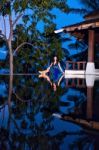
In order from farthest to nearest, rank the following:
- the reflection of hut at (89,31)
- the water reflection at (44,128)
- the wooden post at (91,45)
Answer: the wooden post at (91,45) → the reflection of hut at (89,31) → the water reflection at (44,128)

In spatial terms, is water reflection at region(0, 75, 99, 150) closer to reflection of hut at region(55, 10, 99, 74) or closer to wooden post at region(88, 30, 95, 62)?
reflection of hut at region(55, 10, 99, 74)

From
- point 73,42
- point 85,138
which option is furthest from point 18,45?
point 85,138

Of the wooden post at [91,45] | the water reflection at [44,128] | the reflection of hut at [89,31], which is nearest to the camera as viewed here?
the water reflection at [44,128]

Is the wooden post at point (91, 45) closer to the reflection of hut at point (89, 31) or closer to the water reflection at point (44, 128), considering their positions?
the reflection of hut at point (89, 31)

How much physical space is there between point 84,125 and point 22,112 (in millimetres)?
1296

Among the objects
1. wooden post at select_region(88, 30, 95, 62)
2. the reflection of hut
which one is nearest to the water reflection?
the reflection of hut

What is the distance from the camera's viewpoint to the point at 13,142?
10.4 ft

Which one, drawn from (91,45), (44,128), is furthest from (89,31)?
(44,128)

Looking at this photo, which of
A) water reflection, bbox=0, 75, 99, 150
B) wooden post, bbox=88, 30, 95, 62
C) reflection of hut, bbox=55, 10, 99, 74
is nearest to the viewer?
water reflection, bbox=0, 75, 99, 150

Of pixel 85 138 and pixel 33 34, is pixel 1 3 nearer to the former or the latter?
pixel 33 34

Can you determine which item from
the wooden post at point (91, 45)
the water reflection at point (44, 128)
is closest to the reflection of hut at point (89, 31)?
the wooden post at point (91, 45)

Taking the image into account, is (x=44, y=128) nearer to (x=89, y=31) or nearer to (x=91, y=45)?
(x=91, y=45)

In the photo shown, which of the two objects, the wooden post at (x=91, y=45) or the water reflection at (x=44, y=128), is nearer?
the water reflection at (x=44, y=128)

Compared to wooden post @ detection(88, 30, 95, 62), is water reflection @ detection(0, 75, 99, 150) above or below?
below
